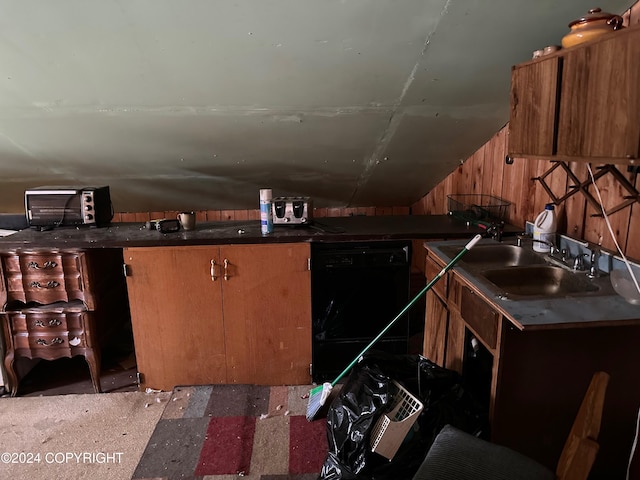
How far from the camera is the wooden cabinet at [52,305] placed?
246 cm

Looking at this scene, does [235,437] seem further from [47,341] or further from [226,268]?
[47,341]

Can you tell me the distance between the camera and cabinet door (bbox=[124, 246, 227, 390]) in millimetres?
2484

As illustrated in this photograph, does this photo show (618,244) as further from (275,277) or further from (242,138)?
(242,138)

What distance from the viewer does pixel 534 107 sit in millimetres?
1825

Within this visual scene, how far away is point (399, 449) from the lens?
1.79 meters

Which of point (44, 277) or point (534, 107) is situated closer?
point (534, 107)

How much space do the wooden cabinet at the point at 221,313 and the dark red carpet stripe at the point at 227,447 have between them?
1.14 feet

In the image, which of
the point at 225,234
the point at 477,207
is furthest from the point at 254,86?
the point at 477,207

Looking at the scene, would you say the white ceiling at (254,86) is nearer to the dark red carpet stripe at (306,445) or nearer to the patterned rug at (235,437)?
the patterned rug at (235,437)

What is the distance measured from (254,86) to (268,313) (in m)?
1.20

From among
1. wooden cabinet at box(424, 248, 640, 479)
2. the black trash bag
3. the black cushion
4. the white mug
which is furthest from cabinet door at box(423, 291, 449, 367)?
the white mug

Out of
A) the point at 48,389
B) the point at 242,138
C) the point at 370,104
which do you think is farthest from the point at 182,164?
the point at 48,389

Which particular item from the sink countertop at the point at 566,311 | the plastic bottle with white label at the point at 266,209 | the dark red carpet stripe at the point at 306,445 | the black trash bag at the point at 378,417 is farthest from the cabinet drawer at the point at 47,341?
the sink countertop at the point at 566,311

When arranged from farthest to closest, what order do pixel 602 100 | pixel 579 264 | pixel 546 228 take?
pixel 546 228, pixel 579 264, pixel 602 100
